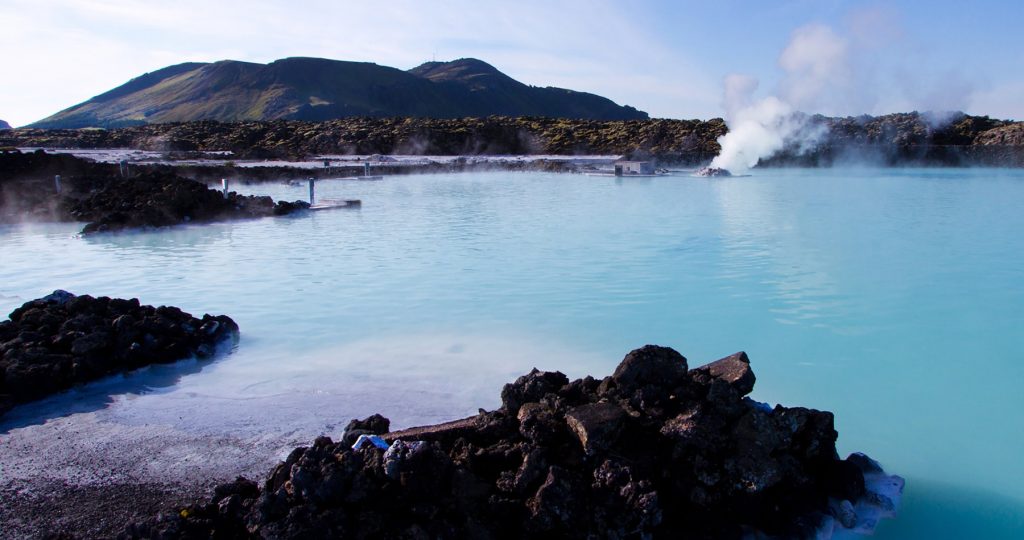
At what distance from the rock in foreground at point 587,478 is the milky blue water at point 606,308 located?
21.7 inches

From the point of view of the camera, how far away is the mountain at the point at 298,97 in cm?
8362

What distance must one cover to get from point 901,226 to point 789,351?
7.77m

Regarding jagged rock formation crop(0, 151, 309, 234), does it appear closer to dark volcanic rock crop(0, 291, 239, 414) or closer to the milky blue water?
the milky blue water

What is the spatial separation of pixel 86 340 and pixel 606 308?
4243mm

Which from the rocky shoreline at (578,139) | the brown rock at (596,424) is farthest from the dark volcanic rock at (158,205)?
the rocky shoreline at (578,139)

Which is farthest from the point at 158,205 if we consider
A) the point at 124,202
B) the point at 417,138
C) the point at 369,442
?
the point at 417,138

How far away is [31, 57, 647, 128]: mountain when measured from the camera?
274 ft

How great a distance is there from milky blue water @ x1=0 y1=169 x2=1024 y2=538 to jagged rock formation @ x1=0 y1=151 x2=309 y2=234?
29.3 inches

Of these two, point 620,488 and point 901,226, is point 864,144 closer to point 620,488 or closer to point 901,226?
point 901,226

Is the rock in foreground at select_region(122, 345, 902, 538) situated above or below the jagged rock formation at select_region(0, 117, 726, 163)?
below

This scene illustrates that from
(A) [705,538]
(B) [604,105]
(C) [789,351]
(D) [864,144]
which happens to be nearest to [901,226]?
(C) [789,351]

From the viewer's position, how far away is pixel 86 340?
498 cm

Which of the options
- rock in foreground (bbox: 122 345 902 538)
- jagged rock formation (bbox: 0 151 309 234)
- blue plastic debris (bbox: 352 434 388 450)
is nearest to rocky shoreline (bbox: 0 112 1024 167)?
jagged rock formation (bbox: 0 151 309 234)

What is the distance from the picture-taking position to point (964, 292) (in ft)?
25.1
